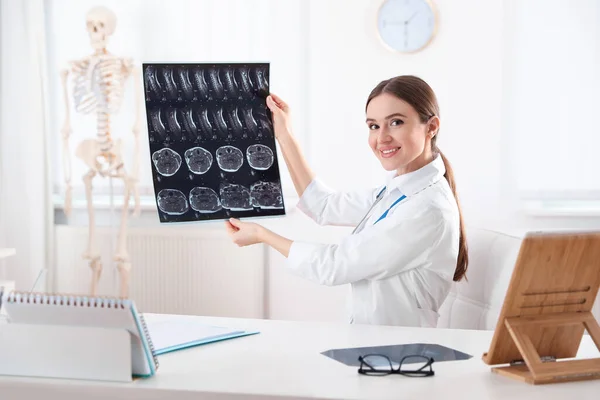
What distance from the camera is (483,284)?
242cm

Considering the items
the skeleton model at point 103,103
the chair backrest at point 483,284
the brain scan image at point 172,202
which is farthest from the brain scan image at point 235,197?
the skeleton model at point 103,103

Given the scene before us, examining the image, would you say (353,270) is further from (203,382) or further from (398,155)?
(203,382)

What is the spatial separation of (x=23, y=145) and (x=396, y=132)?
272 cm

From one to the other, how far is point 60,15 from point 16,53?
348mm

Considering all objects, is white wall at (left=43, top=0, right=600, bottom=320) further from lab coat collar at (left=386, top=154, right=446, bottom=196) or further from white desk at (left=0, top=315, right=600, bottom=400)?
white desk at (left=0, top=315, right=600, bottom=400)

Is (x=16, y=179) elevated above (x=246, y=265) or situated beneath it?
elevated above

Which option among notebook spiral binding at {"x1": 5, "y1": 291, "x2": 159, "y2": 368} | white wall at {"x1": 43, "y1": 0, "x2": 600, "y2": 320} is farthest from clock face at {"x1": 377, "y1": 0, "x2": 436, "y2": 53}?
notebook spiral binding at {"x1": 5, "y1": 291, "x2": 159, "y2": 368}

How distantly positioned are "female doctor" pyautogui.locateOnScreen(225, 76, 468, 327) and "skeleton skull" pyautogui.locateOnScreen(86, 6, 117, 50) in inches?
75.5

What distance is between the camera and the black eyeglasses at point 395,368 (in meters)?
1.59

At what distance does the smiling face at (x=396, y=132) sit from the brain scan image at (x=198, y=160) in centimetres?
48

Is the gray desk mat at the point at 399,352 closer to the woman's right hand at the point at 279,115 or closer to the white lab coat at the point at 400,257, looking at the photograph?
the white lab coat at the point at 400,257

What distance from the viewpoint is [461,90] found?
409cm

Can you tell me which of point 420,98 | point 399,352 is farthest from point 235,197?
point 399,352

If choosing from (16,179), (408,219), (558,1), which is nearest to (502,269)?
(408,219)
